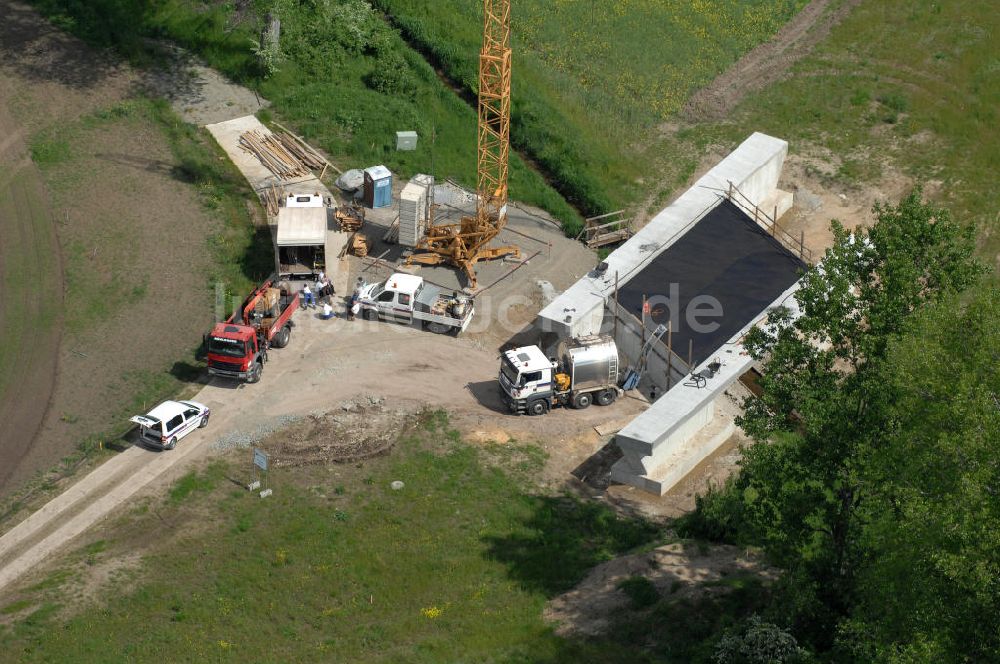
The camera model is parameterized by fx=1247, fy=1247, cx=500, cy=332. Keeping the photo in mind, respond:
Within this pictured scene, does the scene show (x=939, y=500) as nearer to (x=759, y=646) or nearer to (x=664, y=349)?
(x=759, y=646)

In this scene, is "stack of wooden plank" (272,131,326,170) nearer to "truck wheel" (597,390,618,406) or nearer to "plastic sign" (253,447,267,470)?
"truck wheel" (597,390,618,406)

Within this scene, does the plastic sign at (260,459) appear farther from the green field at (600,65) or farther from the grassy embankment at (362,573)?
the green field at (600,65)

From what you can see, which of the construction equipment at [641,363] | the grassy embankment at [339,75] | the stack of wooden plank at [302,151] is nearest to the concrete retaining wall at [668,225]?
the construction equipment at [641,363]

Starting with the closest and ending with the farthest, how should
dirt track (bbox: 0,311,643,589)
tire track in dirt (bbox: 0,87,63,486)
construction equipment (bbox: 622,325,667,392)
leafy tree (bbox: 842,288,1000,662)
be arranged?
leafy tree (bbox: 842,288,1000,662) → dirt track (bbox: 0,311,643,589) → tire track in dirt (bbox: 0,87,63,486) → construction equipment (bbox: 622,325,667,392)

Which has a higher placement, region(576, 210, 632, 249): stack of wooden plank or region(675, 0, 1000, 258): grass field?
region(675, 0, 1000, 258): grass field

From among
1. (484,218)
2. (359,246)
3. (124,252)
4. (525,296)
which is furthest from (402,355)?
(124,252)

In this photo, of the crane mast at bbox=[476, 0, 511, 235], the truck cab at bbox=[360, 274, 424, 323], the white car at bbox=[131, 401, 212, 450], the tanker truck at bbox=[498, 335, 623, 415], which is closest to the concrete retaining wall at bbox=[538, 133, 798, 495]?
the tanker truck at bbox=[498, 335, 623, 415]
